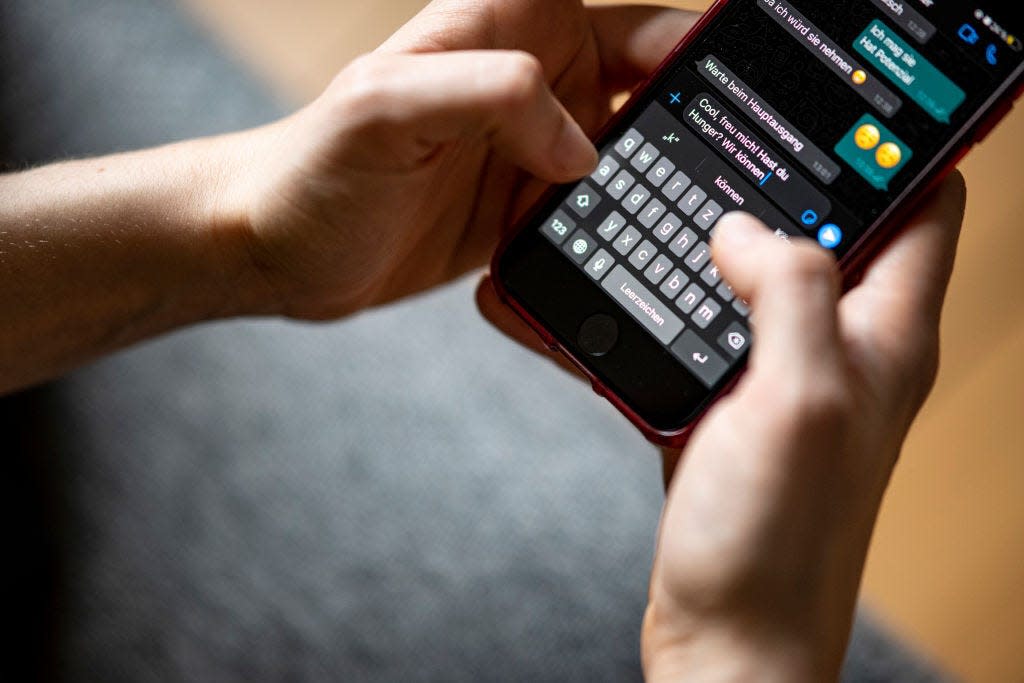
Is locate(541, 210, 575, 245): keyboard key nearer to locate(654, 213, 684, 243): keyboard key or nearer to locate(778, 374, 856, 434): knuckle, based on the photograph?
locate(654, 213, 684, 243): keyboard key

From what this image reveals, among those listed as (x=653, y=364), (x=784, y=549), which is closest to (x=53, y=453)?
(x=653, y=364)

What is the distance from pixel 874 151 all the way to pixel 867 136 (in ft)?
0.03

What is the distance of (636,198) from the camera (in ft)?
2.13

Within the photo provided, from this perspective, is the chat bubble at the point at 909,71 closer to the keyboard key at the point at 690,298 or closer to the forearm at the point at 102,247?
the keyboard key at the point at 690,298

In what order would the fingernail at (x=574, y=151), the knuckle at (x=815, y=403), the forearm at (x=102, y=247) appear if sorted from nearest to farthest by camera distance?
1. the knuckle at (x=815, y=403)
2. the fingernail at (x=574, y=151)
3. the forearm at (x=102, y=247)

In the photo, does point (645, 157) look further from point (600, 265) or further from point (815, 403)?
point (815, 403)

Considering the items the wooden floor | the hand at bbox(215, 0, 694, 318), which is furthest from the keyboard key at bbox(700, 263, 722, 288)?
the wooden floor

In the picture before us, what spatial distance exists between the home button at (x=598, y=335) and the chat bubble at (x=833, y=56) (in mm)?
205

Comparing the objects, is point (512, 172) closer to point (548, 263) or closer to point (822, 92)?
point (548, 263)

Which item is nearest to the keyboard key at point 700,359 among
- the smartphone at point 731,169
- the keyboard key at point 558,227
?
the smartphone at point 731,169

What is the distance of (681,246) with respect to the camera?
2.09ft

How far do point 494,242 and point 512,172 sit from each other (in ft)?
0.19

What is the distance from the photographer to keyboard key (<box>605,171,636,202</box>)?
652mm

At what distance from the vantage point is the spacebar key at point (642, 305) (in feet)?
2.07
